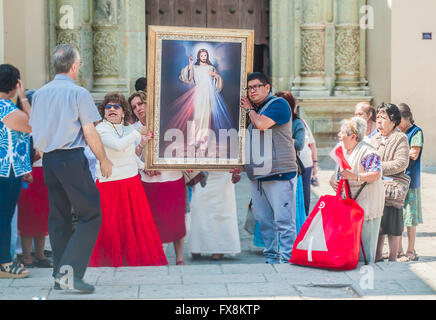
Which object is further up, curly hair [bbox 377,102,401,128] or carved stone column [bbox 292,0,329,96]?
carved stone column [bbox 292,0,329,96]

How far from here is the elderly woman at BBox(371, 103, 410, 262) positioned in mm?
6547

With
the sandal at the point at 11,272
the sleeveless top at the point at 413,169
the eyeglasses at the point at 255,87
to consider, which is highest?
the eyeglasses at the point at 255,87

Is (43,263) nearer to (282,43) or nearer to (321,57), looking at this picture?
(282,43)

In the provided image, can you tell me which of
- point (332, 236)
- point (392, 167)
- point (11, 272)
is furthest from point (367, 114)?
point (11, 272)

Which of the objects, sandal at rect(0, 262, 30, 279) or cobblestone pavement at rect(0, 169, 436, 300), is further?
sandal at rect(0, 262, 30, 279)

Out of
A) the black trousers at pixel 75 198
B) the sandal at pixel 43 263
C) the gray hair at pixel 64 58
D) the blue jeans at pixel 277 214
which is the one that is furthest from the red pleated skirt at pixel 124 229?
the gray hair at pixel 64 58

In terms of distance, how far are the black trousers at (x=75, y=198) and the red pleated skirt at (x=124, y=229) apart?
109 centimetres

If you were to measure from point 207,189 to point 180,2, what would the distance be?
6.63m

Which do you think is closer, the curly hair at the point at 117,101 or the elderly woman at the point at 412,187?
the curly hair at the point at 117,101

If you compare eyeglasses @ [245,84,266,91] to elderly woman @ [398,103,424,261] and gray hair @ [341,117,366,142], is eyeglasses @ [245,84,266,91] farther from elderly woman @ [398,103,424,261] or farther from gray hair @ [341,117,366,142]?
elderly woman @ [398,103,424,261]

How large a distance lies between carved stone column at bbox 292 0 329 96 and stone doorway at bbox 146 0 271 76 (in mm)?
557

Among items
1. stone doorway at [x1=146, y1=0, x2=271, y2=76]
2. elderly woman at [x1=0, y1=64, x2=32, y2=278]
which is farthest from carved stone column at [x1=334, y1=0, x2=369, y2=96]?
elderly woman at [x1=0, y1=64, x2=32, y2=278]

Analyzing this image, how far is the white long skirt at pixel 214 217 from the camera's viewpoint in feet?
23.1

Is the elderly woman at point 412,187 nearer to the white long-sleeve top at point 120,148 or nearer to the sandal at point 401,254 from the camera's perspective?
the sandal at point 401,254
